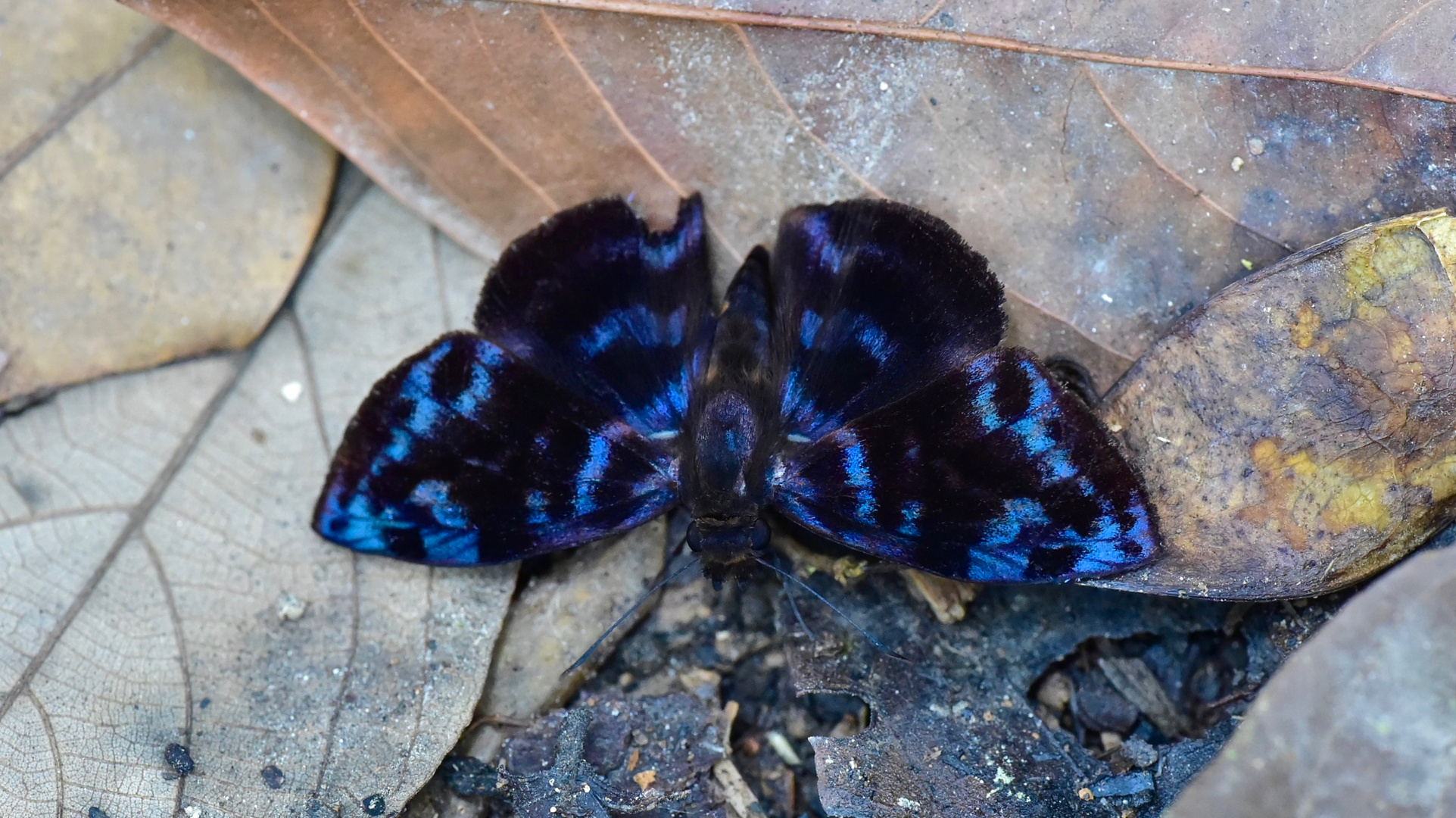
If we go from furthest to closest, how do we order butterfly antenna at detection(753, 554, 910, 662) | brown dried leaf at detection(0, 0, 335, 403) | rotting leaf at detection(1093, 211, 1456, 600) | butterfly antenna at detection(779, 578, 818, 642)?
brown dried leaf at detection(0, 0, 335, 403) < butterfly antenna at detection(779, 578, 818, 642) < butterfly antenna at detection(753, 554, 910, 662) < rotting leaf at detection(1093, 211, 1456, 600)

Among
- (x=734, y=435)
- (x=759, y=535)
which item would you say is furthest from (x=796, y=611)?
(x=734, y=435)

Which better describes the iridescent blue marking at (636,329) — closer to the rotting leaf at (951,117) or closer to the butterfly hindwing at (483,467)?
the butterfly hindwing at (483,467)

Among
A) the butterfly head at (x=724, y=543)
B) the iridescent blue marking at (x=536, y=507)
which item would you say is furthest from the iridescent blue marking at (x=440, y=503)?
the butterfly head at (x=724, y=543)

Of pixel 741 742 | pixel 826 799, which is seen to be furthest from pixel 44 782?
pixel 826 799

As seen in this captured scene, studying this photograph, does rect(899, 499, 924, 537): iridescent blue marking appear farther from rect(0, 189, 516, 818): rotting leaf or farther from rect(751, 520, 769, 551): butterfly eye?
rect(0, 189, 516, 818): rotting leaf

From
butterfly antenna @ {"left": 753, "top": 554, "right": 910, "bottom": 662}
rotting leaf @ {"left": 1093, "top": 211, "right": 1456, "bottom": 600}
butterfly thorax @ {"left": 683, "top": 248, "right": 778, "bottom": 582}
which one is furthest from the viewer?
butterfly antenna @ {"left": 753, "top": 554, "right": 910, "bottom": 662}

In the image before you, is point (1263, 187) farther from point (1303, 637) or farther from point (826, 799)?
point (826, 799)

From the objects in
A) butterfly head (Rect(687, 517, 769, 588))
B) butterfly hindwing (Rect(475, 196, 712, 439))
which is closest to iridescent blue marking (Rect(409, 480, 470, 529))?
butterfly hindwing (Rect(475, 196, 712, 439))
